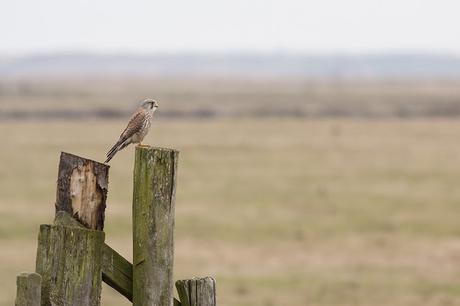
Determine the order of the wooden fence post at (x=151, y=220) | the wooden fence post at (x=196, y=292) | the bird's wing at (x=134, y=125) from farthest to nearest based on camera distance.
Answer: the bird's wing at (x=134, y=125)
the wooden fence post at (x=196, y=292)
the wooden fence post at (x=151, y=220)

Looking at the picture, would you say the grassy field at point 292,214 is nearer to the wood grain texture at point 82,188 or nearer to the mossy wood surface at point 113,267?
the mossy wood surface at point 113,267

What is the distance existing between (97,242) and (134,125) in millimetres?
2576

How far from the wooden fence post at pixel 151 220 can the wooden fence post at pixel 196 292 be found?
8.1 inches

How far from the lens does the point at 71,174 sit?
15.5 ft

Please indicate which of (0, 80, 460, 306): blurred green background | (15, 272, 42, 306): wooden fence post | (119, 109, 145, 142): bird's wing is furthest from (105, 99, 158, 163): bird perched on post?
(0, 80, 460, 306): blurred green background

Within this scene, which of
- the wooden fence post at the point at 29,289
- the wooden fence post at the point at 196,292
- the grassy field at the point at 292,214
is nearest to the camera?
the wooden fence post at the point at 29,289

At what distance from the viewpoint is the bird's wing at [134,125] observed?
23.2 ft

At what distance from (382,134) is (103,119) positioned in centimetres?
2036

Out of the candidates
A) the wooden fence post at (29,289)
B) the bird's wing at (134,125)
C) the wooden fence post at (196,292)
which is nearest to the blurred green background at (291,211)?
the bird's wing at (134,125)

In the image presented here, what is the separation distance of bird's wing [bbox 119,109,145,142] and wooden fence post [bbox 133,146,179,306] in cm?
214

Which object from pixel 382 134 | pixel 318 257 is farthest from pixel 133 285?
pixel 382 134

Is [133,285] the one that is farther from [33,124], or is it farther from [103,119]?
[103,119]

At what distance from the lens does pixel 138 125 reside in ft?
23.7

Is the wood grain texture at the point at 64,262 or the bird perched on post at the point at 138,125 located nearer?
the wood grain texture at the point at 64,262
